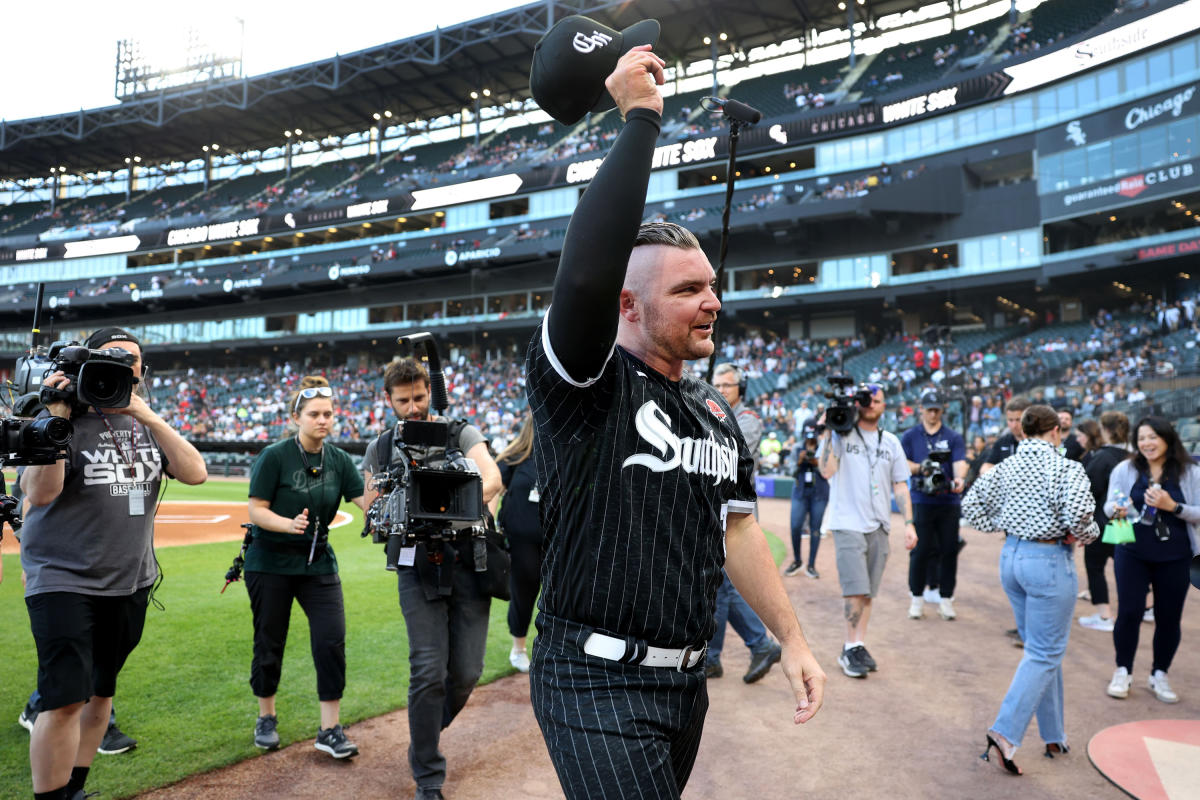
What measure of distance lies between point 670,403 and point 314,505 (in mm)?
3418

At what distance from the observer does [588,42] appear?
1.81 metres

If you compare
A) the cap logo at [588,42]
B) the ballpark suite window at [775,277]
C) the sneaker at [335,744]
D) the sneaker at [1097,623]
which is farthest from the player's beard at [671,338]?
the ballpark suite window at [775,277]

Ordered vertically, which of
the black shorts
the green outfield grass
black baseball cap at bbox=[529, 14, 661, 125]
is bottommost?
the green outfield grass

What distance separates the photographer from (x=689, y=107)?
47000 millimetres

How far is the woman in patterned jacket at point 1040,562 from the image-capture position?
4.39 metres

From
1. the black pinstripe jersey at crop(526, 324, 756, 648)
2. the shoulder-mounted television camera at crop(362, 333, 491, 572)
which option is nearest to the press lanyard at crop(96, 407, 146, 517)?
the shoulder-mounted television camera at crop(362, 333, 491, 572)

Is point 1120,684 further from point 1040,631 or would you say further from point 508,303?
point 508,303

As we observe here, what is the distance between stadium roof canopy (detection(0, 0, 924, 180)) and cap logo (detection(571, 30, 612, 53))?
145ft

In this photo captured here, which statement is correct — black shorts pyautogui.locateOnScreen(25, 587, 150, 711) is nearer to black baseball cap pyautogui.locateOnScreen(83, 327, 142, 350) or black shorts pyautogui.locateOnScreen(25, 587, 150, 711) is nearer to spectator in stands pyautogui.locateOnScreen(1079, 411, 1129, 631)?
black baseball cap pyautogui.locateOnScreen(83, 327, 142, 350)

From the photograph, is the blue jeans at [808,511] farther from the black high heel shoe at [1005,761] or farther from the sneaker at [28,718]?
the sneaker at [28,718]

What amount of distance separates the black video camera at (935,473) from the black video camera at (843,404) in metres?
1.66

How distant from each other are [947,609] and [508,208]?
43.6 m

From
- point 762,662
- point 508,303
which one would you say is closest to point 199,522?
point 762,662

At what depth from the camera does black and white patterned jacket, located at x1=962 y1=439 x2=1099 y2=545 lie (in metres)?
4.61
